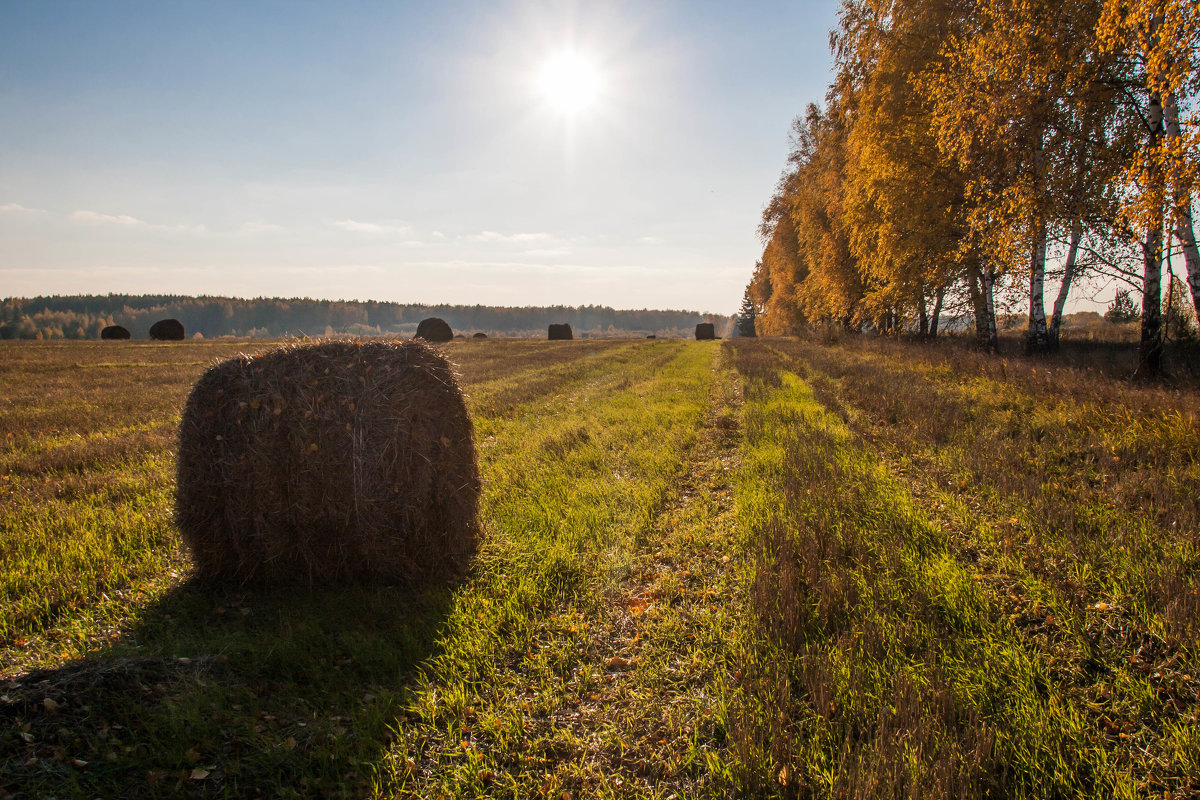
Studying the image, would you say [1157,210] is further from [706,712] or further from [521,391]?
[521,391]

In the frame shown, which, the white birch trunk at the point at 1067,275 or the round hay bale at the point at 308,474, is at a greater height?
the white birch trunk at the point at 1067,275

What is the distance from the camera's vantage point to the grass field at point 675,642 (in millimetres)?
2707

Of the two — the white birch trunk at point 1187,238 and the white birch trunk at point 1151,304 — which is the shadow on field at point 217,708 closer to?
the white birch trunk at point 1187,238

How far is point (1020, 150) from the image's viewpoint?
12375mm

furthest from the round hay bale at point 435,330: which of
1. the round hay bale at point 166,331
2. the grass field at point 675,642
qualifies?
the grass field at point 675,642

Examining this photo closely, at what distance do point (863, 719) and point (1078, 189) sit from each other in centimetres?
1388

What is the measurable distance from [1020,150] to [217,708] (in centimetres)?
1685

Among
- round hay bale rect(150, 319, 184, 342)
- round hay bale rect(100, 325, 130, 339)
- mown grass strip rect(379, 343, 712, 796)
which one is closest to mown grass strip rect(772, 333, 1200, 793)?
mown grass strip rect(379, 343, 712, 796)

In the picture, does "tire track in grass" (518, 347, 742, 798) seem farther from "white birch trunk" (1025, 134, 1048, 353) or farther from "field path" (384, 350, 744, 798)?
"white birch trunk" (1025, 134, 1048, 353)

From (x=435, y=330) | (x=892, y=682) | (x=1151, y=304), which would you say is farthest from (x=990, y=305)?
(x=435, y=330)

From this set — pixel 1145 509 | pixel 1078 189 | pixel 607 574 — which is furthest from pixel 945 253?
pixel 607 574

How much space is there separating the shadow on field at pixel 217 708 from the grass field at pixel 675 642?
0.6 inches

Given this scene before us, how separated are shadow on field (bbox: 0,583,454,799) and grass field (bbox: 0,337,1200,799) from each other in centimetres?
2

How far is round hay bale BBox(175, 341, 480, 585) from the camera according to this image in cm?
459
